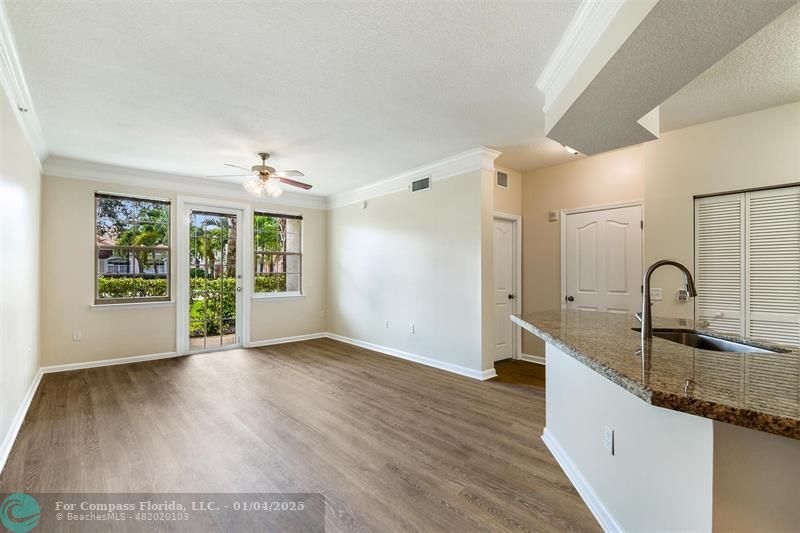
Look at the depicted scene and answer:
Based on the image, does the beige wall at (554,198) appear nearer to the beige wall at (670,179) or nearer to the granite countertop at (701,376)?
the beige wall at (670,179)

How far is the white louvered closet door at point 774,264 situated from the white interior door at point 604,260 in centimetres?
98

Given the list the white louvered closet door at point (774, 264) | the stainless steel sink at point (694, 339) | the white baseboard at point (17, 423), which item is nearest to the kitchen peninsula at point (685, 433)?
the stainless steel sink at point (694, 339)

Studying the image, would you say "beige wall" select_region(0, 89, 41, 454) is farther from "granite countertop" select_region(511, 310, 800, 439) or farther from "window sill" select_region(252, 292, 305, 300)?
"granite countertop" select_region(511, 310, 800, 439)

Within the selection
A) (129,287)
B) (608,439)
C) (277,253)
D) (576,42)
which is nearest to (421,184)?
(576,42)

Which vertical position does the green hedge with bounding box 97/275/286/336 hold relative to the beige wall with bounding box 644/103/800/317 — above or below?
below

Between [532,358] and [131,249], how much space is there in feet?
19.1

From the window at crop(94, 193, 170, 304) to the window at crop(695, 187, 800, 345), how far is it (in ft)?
21.6

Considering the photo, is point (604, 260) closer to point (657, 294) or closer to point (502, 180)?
point (657, 294)

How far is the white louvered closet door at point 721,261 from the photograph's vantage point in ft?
10.1

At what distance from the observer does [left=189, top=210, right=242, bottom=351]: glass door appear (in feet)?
17.3

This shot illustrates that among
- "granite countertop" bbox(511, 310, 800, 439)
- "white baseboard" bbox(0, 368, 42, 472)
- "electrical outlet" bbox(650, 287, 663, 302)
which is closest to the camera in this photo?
"granite countertop" bbox(511, 310, 800, 439)

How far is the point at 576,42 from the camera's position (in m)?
1.98

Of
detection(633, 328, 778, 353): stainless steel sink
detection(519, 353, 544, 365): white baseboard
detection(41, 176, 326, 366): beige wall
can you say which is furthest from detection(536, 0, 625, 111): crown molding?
detection(41, 176, 326, 366): beige wall

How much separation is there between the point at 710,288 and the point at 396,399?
3188 mm
